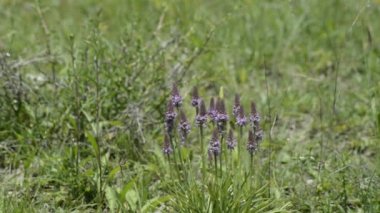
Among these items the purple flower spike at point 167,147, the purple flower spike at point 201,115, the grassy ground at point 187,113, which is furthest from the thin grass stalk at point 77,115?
the purple flower spike at point 201,115

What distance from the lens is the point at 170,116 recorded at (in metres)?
2.71

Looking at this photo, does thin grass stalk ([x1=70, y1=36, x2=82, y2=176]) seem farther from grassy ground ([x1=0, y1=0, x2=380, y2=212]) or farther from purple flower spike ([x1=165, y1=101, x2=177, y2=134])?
purple flower spike ([x1=165, y1=101, x2=177, y2=134])

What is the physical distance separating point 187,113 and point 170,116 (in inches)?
54.8

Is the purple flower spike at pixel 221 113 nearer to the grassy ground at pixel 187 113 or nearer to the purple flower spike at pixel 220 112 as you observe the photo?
the purple flower spike at pixel 220 112

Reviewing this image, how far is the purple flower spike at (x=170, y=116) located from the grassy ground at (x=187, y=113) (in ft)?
0.61

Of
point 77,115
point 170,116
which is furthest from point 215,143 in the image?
point 77,115

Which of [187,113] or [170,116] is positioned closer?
[170,116]

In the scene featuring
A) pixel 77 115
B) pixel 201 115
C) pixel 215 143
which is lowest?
pixel 215 143

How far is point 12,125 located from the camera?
3777 millimetres

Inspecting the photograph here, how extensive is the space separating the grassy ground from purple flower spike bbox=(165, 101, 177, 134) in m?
0.18

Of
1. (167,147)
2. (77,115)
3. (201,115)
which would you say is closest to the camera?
(201,115)

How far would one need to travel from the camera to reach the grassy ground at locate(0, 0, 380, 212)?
3.12m

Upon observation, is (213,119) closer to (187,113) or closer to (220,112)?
(220,112)

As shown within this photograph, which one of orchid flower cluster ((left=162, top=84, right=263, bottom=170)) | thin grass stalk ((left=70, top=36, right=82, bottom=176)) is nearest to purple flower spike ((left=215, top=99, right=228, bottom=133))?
orchid flower cluster ((left=162, top=84, right=263, bottom=170))
